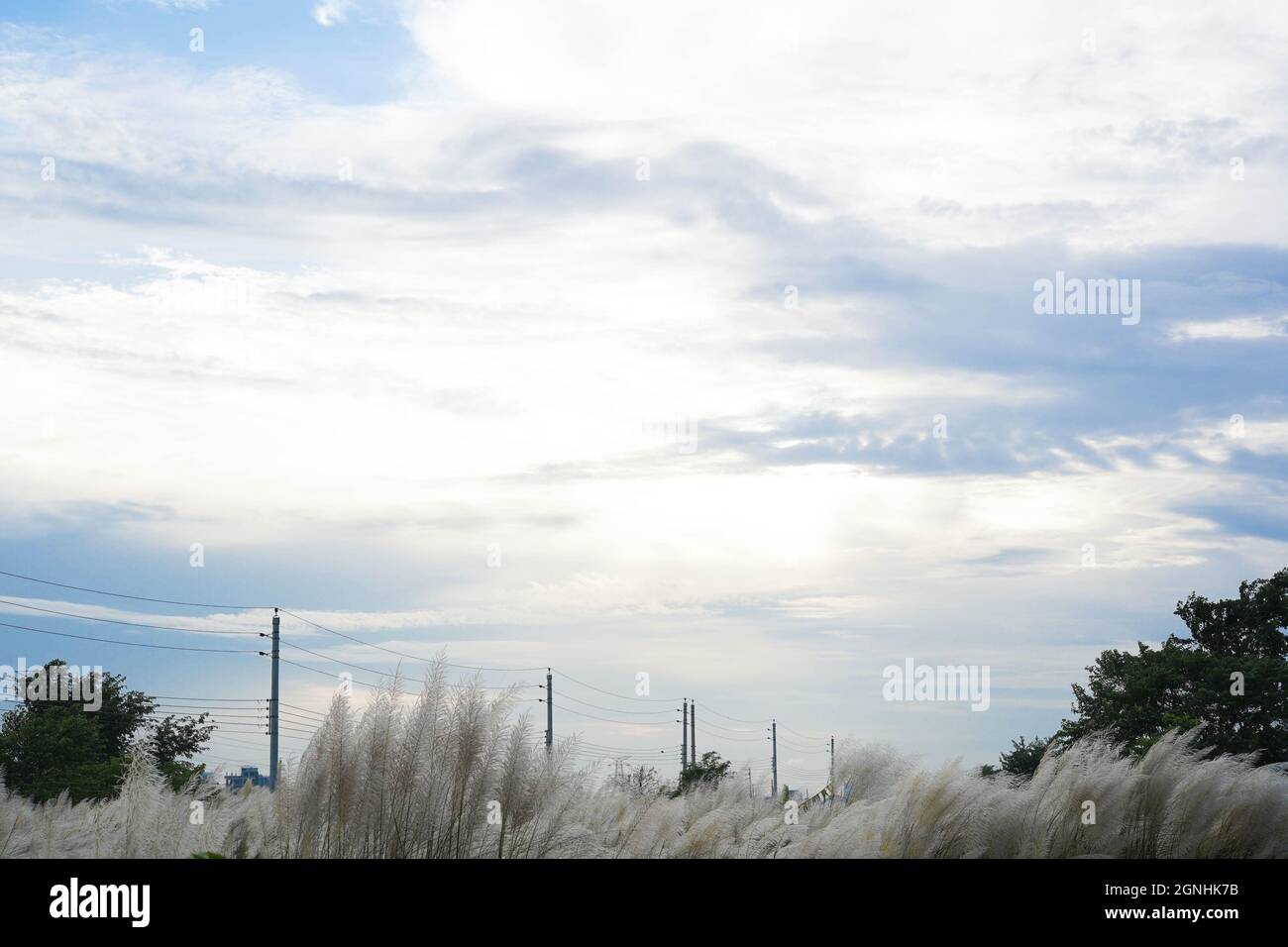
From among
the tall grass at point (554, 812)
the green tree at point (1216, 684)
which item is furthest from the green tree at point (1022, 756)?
the tall grass at point (554, 812)

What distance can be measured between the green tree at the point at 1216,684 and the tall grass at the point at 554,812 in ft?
115

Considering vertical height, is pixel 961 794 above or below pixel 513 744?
below

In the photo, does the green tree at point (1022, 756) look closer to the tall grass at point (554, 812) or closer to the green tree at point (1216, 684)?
the green tree at point (1216, 684)

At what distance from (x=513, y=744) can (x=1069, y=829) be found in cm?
468

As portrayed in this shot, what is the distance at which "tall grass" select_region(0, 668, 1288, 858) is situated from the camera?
23.7 ft

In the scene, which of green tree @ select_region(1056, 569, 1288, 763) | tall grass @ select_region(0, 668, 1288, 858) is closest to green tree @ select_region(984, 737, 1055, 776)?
green tree @ select_region(1056, 569, 1288, 763)

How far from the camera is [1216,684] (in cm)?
4797

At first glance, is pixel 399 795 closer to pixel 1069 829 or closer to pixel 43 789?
pixel 1069 829

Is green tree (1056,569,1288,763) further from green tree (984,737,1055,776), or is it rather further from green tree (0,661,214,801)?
green tree (0,661,214,801)

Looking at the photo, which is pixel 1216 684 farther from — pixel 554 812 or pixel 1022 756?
pixel 554 812

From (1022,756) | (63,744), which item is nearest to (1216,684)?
(1022,756)
